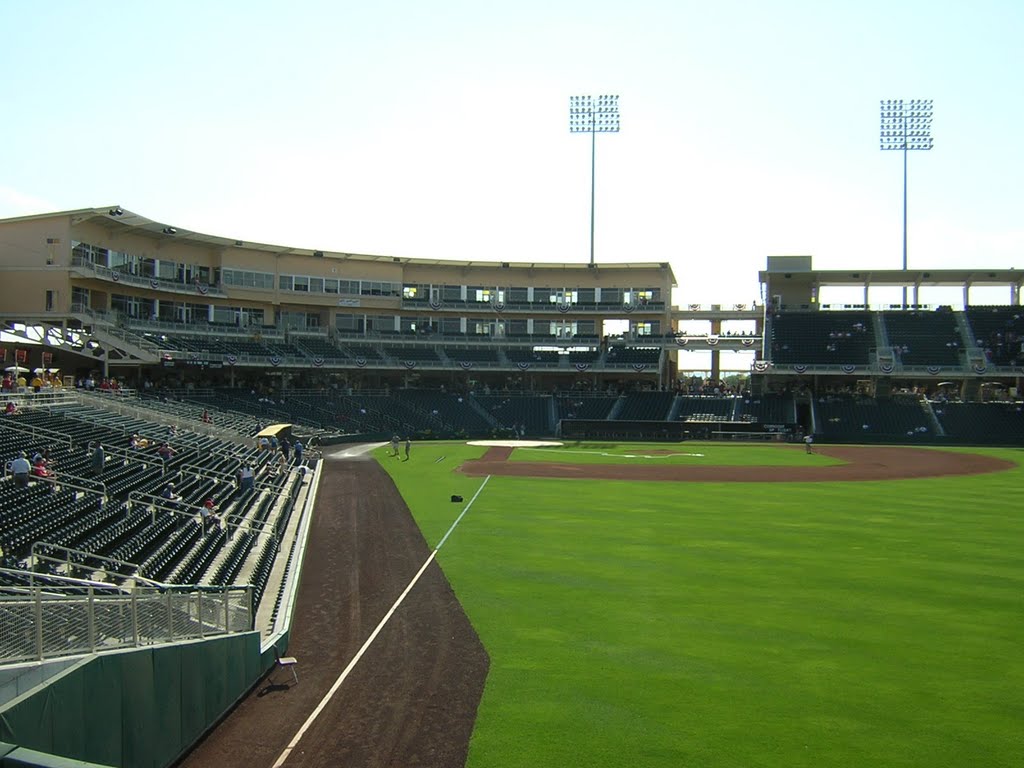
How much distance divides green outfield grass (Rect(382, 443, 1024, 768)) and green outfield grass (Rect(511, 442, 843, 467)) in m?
19.9

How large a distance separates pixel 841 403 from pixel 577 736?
66.2 meters

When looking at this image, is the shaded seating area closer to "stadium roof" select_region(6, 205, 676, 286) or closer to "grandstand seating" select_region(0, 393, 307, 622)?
"stadium roof" select_region(6, 205, 676, 286)

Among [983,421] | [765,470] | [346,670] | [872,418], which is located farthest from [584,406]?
[346,670]

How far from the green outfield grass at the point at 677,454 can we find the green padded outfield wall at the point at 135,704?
38.9 meters

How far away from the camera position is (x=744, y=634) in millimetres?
15312

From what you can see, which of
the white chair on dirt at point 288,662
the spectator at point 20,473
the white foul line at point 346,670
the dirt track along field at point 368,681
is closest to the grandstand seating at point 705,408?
the white foul line at point 346,670

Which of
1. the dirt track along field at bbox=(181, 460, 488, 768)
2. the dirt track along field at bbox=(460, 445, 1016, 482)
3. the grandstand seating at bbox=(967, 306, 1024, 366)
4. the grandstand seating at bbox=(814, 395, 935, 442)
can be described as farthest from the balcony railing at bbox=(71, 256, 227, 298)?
the grandstand seating at bbox=(967, 306, 1024, 366)

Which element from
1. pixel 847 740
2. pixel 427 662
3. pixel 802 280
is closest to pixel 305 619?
pixel 427 662

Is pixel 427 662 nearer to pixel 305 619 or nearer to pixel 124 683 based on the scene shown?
pixel 305 619

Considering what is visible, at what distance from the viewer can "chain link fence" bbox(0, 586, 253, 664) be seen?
7.52 m

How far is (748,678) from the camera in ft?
43.0

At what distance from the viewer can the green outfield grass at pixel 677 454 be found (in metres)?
50.2

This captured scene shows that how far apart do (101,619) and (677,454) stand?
48.9m

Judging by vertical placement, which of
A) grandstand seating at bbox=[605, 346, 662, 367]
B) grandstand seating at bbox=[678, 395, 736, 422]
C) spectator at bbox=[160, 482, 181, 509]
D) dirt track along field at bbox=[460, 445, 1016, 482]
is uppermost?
grandstand seating at bbox=[605, 346, 662, 367]
